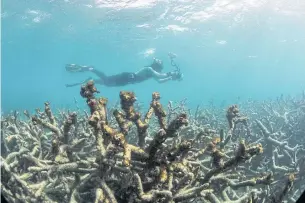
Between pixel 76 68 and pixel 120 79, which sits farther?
pixel 76 68

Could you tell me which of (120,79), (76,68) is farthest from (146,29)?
(120,79)

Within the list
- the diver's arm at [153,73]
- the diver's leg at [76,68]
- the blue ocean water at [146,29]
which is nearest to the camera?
the diver's arm at [153,73]

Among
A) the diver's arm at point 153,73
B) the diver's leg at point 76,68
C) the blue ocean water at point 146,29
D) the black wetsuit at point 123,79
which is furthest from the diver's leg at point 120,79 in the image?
the blue ocean water at point 146,29

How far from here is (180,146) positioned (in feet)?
9.37

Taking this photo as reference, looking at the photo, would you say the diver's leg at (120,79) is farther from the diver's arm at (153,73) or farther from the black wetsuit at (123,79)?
the diver's arm at (153,73)

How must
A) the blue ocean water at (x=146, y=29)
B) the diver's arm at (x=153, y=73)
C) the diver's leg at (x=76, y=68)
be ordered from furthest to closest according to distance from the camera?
the blue ocean water at (x=146, y=29) → the diver's leg at (x=76, y=68) → the diver's arm at (x=153, y=73)

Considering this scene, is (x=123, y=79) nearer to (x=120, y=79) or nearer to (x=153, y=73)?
(x=120, y=79)

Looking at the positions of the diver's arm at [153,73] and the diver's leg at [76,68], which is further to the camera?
the diver's leg at [76,68]

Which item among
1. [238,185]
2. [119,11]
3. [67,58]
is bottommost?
[67,58]

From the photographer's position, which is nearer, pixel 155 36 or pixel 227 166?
pixel 227 166

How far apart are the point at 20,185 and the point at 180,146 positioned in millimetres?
1659

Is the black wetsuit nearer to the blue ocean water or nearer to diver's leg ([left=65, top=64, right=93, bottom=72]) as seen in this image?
diver's leg ([left=65, top=64, right=93, bottom=72])

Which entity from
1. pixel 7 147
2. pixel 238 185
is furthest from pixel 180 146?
pixel 7 147

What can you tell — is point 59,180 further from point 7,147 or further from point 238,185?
point 238,185
